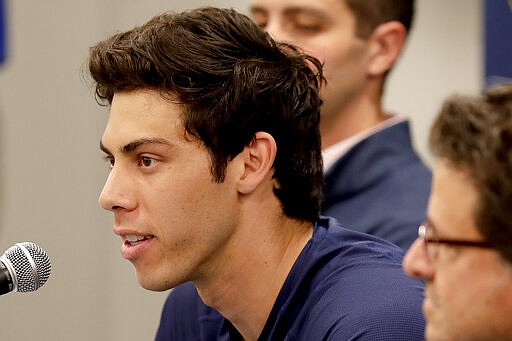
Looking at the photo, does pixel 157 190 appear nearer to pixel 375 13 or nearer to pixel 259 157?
pixel 259 157

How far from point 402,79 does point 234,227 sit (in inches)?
102

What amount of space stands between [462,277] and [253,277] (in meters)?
0.61

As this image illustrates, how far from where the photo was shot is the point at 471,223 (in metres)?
1.04

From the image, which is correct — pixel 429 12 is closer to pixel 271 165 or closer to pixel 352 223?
pixel 352 223

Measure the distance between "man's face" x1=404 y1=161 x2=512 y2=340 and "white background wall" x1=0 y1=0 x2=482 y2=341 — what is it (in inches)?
79.8

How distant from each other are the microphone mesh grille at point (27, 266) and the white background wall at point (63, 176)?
1.66 meters

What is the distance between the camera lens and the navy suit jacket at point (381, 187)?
2.17 metres

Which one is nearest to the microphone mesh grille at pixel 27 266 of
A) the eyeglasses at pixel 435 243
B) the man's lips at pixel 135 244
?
the man's lips at pixel 135 244

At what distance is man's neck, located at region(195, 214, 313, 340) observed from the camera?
63.7 inches

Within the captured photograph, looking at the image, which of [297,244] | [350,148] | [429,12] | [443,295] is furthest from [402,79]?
[443,295]

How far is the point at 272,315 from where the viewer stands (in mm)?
1583

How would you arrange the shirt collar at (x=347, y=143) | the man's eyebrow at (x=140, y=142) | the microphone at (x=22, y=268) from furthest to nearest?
the shirt collar at (x=347, y=143)
the man's eyebrow at (x=140, y=142)
the microphone at (x=22, y=268)

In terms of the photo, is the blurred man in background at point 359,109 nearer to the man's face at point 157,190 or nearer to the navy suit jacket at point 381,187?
the navy suit jacket at point 381,187

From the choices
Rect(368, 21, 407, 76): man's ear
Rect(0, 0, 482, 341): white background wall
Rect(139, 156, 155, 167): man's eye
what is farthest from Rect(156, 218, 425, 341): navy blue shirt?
Rect(0, 0, 482, 341): white background wall
